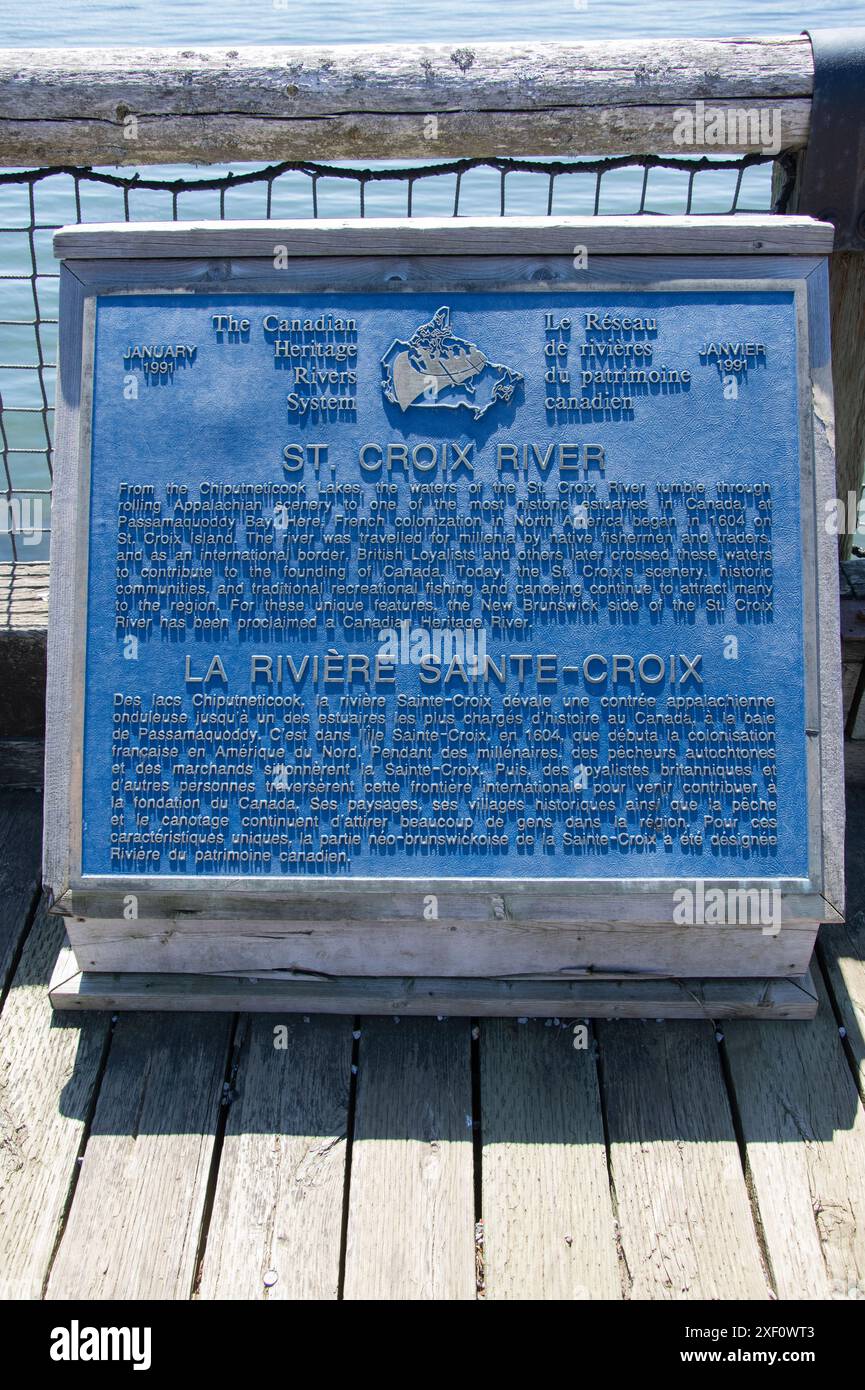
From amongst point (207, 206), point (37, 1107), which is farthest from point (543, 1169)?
point (207, 206)

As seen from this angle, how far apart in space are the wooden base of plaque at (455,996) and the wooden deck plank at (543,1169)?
0.09m

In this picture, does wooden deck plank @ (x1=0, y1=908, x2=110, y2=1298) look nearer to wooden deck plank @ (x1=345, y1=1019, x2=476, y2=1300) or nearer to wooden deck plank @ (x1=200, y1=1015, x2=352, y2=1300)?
wooden deck plank @ (x1=200, y1=1015, x2=352, y2=1300)

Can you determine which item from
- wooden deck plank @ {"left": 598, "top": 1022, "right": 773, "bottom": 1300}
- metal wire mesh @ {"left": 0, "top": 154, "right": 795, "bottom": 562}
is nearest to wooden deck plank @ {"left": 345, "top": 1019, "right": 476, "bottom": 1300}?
wooden deck plank @ {"left": 598, "top": 1022, "right": 773, "bottom": 1300}

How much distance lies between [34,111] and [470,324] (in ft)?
4.56

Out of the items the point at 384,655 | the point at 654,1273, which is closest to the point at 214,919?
the point at 384,655

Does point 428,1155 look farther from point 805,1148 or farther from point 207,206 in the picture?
point 207,206

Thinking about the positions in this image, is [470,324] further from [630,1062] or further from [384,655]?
[630,1062]

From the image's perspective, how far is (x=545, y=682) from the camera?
8.97 ft

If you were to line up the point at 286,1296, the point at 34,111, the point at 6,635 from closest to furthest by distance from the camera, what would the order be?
the point at 286,1296 < the point at 34,111 < the point at 6,635

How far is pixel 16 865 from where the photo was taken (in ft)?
11.1

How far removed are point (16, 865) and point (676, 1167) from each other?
2113 millimetres

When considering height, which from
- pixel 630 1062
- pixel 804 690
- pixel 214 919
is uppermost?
pixel 804 690

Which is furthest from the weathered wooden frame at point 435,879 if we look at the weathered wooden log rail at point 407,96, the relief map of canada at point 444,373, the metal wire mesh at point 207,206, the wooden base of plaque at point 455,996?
the metal wire mesh at point 207,206

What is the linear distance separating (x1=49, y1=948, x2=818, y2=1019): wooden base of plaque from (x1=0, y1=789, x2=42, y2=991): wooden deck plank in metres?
0.34
